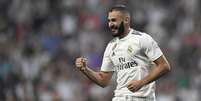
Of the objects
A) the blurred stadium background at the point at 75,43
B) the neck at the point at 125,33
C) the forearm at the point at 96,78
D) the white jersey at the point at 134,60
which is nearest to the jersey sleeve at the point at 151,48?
the white jersey at the point at 134,60

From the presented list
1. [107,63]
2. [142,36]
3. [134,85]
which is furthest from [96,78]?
[134,85]

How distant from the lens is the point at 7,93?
53.9 feet

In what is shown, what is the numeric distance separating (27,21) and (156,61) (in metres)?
12.2

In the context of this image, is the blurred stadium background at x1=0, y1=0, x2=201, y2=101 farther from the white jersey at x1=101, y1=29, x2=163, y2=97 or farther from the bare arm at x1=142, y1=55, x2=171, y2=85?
the bare arm at x1=142, y1=55, x2=171, y2=85

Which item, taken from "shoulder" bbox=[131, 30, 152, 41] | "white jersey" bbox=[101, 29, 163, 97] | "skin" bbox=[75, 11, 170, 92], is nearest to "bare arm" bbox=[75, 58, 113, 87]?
"skin" bbox=[75, 11, 170, 92]

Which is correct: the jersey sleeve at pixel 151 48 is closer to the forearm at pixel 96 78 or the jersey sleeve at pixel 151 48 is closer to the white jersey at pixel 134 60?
the white jersey at pixel 134 60

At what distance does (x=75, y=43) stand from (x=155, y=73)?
10909mm

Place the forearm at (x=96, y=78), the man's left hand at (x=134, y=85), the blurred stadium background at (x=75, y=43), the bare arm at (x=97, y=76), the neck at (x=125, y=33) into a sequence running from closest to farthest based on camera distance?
the man's left hand at (x=134, y=85) < the neck at (x=125, y=33) < the bare arm at (x=97, y=76) < the forearm at (x=96, y=78) < the blurred stadium background at (x=75, y=43)

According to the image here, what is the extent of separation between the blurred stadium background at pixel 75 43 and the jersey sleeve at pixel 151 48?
18.3ft

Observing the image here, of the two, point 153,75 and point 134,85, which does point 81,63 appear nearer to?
point 134,85

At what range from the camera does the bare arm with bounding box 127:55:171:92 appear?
11.4 meters

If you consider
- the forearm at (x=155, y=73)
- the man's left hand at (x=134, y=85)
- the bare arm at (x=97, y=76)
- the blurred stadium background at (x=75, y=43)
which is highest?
the forearm at (x=155, y=73)

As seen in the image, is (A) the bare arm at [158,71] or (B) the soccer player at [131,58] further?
(B) the soccer player at [131,58]

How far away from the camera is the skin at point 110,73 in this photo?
11469 millimetres
